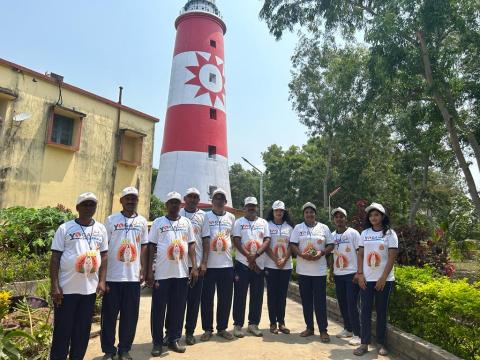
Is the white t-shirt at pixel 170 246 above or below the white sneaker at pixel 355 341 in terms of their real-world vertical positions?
above

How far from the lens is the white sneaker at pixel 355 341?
4.94 m

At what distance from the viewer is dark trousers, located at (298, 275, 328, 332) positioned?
16.7 feet

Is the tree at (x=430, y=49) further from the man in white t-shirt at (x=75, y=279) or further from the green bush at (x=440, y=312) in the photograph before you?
the man in white t-shirt at (x=75, y=279)

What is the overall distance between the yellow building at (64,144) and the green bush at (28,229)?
5.83 feet

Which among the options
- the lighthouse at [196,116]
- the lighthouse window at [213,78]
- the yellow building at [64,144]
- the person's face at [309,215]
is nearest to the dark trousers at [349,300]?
the person's face at [309,215]

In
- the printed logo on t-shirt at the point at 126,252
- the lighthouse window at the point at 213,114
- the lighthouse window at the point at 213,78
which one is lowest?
the printed logo on t-shirt at the point at 126,252

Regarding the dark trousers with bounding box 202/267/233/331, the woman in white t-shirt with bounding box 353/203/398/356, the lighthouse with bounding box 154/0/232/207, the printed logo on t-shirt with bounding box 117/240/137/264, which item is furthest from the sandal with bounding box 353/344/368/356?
the lighthouse with bounding box 154/0/232/207

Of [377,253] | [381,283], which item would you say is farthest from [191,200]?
[381,283]

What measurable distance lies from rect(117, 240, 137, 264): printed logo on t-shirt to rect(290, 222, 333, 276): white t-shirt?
2.20 meters

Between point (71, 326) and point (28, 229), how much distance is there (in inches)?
198

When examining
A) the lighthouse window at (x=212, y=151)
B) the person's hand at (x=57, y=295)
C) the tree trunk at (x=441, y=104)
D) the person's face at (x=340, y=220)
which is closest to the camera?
the person's hand at (x=57, y=295)

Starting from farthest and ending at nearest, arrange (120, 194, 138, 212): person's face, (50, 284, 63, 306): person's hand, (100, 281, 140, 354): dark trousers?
(120, 194, 138, 212): person's face < (100, 281, 140, 354): dark trousers < (50, 284, 63, 306): person's hand

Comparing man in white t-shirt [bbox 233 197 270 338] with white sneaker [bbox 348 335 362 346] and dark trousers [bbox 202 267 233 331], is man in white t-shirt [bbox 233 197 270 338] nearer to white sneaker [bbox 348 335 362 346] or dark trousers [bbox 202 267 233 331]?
dark trousers [bbox 202 267 233 331]

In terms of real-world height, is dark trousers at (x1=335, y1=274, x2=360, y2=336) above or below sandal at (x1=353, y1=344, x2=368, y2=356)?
above
